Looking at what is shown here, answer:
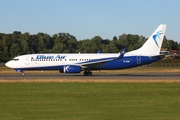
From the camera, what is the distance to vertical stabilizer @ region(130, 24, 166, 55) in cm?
5169

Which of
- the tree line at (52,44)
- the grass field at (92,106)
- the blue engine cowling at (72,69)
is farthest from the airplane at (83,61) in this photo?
the tree line at (52,44)

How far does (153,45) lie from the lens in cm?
5191

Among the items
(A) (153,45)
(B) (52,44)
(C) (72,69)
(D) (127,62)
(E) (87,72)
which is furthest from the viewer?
(B) (52,44)

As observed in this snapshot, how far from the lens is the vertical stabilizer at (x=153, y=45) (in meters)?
51.7

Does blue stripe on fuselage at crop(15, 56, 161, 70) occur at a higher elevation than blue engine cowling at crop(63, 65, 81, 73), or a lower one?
higher

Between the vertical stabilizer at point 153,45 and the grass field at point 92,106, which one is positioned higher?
the vertical stabilizer at point 153,45

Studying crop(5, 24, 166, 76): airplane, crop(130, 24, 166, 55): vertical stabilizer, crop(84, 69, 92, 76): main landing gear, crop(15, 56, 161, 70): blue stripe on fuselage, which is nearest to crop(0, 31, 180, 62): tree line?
crop(5, 24, 166, 76): airplane

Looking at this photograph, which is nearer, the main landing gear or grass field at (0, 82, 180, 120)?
grass field at (0, 82, 180, 120)

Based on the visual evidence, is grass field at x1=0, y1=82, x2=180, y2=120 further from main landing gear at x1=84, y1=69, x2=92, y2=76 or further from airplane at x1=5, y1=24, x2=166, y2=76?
main landing gear at x1=84, y1=69, x2=92, y2=76

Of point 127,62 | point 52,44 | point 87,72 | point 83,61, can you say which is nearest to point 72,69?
point 83,61

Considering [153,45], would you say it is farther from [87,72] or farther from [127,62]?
[87,72]

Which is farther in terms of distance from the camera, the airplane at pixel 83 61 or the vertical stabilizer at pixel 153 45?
the vertical stabilizer at pixel 153 45

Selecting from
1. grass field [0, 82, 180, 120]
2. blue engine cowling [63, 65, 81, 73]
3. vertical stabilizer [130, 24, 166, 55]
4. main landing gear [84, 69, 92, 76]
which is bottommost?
grass field [0, 82, 180, 120]

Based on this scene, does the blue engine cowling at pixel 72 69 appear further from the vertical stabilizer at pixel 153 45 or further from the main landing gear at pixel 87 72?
the vertical stabilizer at pixel 153 45
